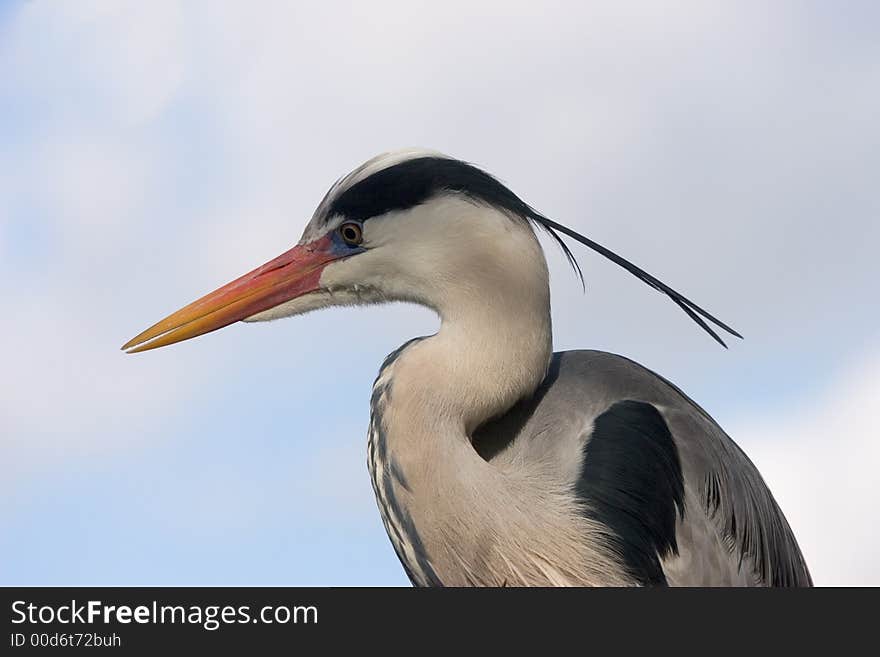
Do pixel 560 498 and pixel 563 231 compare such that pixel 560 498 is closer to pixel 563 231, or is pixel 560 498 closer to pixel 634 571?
pixel 634 571

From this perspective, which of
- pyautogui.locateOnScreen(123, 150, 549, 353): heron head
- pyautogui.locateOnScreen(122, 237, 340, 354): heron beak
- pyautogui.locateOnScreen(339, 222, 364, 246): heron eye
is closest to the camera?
pyautogui.locateOnScreen(123, 150, 549, 353): heron head

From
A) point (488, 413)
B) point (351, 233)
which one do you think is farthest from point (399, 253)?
point (488, 413)

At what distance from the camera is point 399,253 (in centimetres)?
351

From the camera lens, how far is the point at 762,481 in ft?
14.1

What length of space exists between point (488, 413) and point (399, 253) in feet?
1.96

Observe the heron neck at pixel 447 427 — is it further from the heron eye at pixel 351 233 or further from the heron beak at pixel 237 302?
the heron beak at pixel 237 302

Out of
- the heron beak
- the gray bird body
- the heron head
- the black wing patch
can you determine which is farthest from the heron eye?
the black wing patch

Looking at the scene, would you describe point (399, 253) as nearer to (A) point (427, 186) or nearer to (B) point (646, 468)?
(A) point (427, 186)

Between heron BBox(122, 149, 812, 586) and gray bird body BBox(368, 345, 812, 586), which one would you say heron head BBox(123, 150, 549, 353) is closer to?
heron BBox(122, 149, 812, 586)

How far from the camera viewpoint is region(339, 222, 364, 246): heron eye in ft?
11.8

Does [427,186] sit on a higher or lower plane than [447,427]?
higher

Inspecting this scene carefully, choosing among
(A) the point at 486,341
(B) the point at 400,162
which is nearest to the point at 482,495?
(A) the point at 486,341

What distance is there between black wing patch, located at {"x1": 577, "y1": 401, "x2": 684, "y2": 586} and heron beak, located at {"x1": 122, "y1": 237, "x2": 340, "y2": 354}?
45.5 inches
